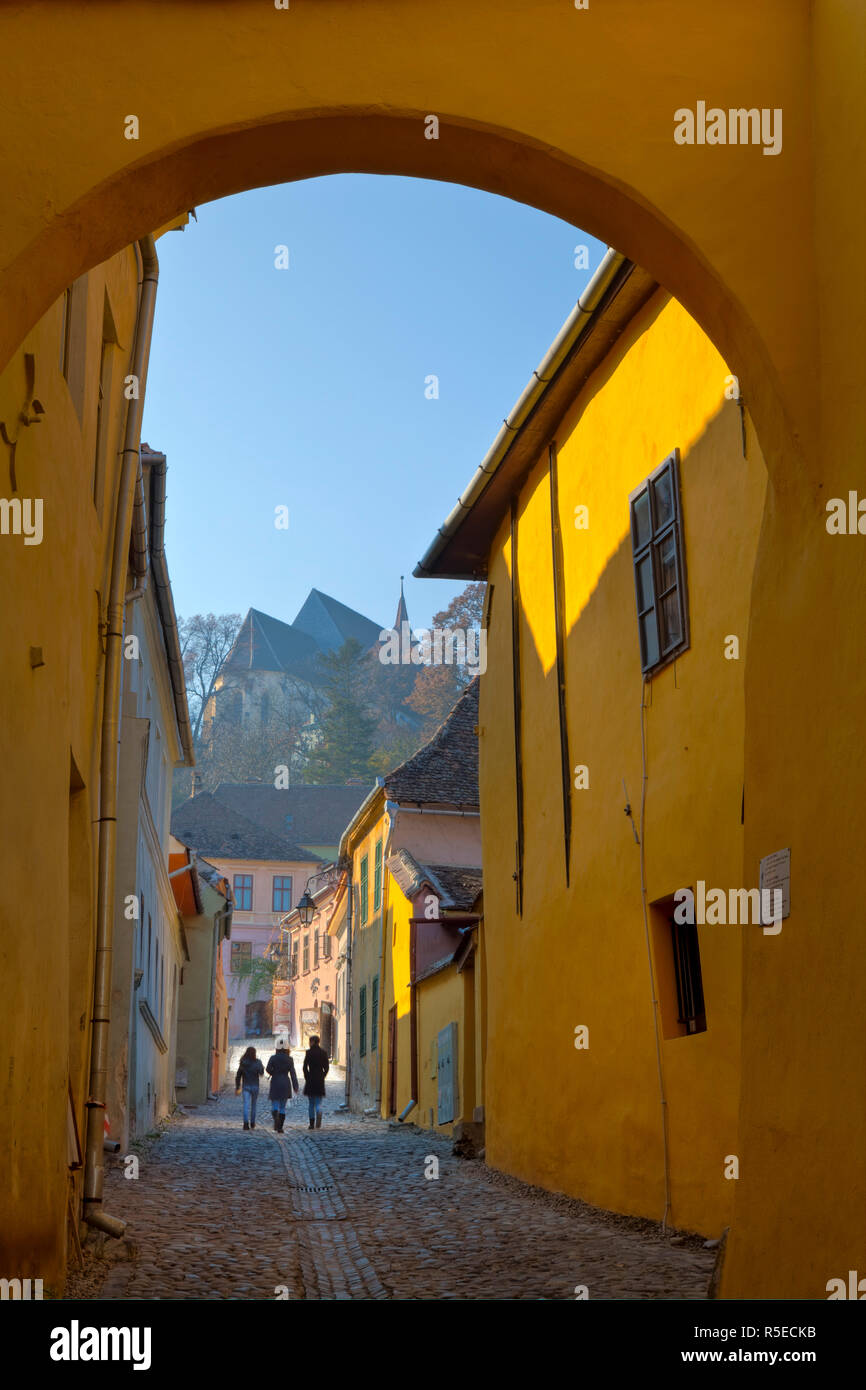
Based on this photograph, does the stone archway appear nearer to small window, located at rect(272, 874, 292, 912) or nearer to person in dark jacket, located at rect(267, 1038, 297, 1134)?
person in dark jacket, located at rect(267, 1038, 297, 1134)

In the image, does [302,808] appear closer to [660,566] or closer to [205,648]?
[205,648]

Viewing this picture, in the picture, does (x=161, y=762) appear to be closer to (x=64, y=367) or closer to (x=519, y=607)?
(x=519, y=607)

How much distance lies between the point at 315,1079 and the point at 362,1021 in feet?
26.3

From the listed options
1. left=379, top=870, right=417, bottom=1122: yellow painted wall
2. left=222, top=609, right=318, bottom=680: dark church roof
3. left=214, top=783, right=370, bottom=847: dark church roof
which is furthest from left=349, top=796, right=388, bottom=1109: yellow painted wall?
left=222, top=609, right=318, bottom=680: dark church roof

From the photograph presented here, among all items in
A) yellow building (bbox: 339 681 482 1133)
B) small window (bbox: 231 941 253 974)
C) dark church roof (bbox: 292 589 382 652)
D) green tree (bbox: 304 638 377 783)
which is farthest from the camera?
dark church roof (bbox: 292 589 382 652)

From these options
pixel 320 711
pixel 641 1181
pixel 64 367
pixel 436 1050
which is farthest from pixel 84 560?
pixel 320 711

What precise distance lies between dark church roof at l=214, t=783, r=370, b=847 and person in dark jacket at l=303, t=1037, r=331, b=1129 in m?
60.8

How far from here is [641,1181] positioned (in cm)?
992

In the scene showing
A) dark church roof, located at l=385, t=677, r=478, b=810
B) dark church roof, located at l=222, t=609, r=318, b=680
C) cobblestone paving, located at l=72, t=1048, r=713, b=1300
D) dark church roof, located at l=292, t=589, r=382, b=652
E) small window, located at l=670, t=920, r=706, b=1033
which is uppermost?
dark church roof, located at l=292, t=589, r=382, b=652

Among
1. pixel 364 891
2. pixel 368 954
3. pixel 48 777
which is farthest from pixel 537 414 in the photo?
pixel 364 891

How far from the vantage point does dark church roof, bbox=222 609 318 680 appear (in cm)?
11350

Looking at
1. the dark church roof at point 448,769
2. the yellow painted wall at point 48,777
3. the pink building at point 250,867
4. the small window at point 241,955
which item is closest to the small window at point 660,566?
the yellow painted wall at point 48,777

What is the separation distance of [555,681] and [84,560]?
6003mm

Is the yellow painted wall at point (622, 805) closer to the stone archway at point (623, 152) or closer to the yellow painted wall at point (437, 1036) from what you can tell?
the stone archway at point (623, 152)
